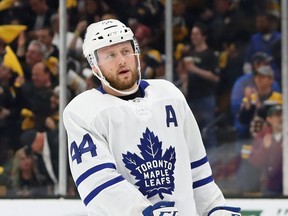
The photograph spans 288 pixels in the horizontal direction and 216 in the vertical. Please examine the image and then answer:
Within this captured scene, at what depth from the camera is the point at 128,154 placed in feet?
9.64

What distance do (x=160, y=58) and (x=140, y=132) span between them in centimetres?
256

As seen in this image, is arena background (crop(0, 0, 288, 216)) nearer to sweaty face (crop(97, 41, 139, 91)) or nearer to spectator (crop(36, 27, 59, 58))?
spectator (crop(36, 27, 59, 58))

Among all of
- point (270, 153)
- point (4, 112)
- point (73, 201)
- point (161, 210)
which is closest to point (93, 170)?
point (161, 210)

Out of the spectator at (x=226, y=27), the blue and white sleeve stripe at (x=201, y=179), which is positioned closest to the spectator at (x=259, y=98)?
the spectator at (x=226, y=27)

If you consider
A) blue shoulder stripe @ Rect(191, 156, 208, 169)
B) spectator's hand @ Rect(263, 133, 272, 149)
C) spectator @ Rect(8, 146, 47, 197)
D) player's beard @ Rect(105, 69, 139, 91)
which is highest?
player's beard @ Rect(105, 69, 139, 91)

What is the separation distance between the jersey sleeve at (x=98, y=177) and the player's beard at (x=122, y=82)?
0.15 m

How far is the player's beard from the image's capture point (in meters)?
2.98

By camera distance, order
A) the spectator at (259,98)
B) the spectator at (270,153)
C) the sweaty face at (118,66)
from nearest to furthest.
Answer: the sweaty face at (118,66)
the spectator at (270,153)
the spectator at (259,98)

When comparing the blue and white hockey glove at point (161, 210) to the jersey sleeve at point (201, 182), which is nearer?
the blue and white hockey glove at point (161, 210)

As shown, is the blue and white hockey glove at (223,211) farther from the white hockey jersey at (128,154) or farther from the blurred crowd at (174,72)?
the blurred crowd at (174,72)

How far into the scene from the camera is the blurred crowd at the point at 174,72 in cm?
526

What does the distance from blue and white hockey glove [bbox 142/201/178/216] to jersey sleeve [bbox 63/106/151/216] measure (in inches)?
0.7

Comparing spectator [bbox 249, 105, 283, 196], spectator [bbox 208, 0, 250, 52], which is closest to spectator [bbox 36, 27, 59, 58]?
spectator [bbox 208, 0, 250, 52]

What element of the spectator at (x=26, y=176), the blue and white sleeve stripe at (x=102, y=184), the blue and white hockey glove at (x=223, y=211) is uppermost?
the blue and white sleeve stripe at (x=102, y=184)
